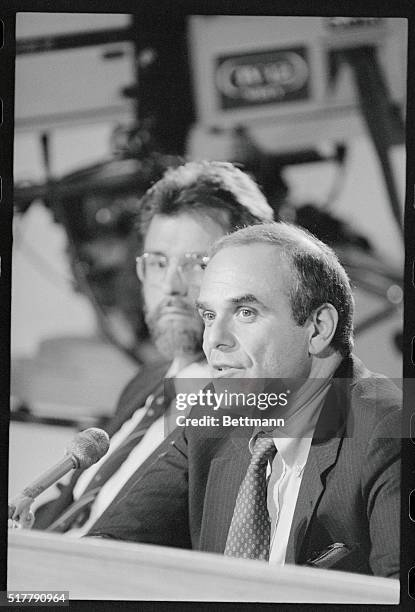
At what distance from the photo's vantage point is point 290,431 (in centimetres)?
167

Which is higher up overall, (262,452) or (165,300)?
(165,300)

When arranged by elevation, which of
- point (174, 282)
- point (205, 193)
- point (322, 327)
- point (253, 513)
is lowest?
point (253, 513)

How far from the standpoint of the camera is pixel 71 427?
1.69 m

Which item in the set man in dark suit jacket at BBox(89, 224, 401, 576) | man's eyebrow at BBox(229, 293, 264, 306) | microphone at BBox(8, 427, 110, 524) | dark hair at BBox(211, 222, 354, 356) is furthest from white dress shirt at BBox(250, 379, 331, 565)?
microphone at BBox(8, 427, 110, 524)

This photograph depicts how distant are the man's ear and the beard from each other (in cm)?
23

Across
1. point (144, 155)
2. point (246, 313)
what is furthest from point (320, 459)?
point (144, 155)

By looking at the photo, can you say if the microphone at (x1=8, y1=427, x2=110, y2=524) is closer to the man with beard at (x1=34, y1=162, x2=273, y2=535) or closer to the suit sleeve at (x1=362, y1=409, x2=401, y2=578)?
the man with beard at (x1=34, y1=162, x2=273, y2=535)

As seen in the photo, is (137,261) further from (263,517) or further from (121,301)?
(263,517)

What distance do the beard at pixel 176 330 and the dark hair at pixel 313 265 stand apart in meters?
0.13

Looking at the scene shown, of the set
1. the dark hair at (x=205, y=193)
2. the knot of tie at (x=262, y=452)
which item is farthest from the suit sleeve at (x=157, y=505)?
the dark hair at (x=205, y=193)

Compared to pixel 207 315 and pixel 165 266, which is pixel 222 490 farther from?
pixel 165 266

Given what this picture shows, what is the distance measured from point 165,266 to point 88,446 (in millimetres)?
412

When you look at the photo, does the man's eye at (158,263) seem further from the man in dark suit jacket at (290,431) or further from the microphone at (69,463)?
the microphone at (69,463)

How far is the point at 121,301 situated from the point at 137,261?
92 millimetres
